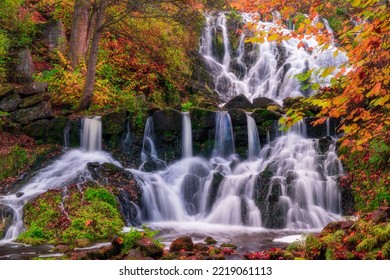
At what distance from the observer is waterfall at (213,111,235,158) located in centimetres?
1230

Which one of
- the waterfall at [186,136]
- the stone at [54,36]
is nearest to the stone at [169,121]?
the waterfall at [186,136]

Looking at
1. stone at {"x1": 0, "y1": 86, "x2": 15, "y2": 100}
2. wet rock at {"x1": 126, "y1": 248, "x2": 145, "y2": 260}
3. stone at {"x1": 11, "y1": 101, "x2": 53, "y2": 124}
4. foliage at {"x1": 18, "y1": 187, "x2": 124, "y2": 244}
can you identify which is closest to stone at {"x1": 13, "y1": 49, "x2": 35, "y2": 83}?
stone at {"x1": 0, "y1": 86, "x2": 15, "y2": 100}

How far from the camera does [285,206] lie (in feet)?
30.8

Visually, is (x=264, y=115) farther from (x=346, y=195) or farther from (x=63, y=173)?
(x=63, y=173)

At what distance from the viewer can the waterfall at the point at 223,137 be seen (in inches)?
484

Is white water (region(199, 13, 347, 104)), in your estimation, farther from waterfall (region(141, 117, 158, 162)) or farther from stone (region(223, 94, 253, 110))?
waterfall (region(141, 117, 158, 162))

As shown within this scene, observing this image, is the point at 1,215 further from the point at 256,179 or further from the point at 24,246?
the point at 256,179

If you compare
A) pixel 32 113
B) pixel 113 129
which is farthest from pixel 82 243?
pixel 32 113

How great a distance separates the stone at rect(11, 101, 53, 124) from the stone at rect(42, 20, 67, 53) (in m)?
4.04

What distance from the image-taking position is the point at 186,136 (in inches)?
489
